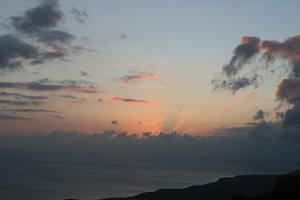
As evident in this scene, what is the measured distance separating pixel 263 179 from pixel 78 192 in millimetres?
70329

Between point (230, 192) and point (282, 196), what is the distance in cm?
5971

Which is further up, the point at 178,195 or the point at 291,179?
the point at 291,179

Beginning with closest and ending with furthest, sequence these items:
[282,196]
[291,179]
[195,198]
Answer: [282,196]
[291,179]
[195,198]

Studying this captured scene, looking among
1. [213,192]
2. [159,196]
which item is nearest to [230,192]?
[213,192]

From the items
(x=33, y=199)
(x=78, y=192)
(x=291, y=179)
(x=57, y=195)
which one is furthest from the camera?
(x=78, y=192)

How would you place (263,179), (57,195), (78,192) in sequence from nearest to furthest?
1. (57,195)
2. (78,192)
3. (263,179)

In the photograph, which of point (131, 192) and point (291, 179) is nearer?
point (291, 179)

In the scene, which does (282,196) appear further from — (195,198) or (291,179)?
(195,198)

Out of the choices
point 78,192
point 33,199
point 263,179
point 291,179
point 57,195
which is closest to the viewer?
point 291,179

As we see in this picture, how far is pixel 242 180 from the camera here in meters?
130

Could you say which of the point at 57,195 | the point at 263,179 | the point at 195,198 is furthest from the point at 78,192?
the point at 263,179

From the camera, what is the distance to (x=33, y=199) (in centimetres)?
10462

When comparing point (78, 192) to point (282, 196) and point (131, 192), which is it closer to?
point (131, 192)

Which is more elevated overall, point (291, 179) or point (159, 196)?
point (291, 179)
